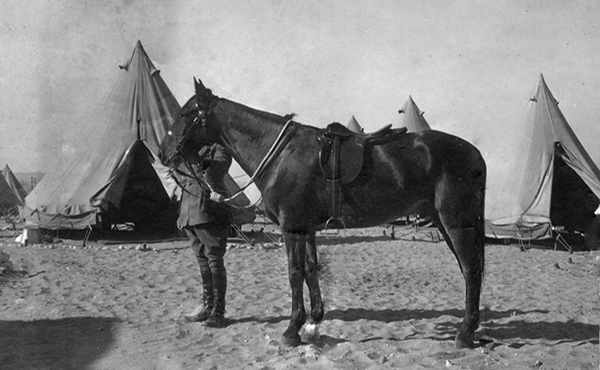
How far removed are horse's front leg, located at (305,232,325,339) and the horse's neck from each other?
2.70ft

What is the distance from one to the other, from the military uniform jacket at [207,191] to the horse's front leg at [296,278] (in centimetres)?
85

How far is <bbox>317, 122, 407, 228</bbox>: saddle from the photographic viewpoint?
3.79 metres

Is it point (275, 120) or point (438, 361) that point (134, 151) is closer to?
point (275, 120)

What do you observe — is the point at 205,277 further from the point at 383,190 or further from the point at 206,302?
the point at 383,190

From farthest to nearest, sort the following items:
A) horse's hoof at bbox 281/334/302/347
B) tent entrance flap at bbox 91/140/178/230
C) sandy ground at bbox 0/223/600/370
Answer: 1. tent entrance flap at bbox 91/140/178/230
2. horse's hoof at bbox 281/334/302/347
3. sandy ground at bbox 0/223/600/370

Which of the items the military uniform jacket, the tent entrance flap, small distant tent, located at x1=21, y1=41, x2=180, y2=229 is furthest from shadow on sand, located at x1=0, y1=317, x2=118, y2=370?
the tent entrance flap

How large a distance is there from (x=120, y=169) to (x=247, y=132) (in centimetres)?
716

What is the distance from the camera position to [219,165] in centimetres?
440

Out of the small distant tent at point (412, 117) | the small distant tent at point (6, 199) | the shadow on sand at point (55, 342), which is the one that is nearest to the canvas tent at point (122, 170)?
the shadow on sand at point (55, 342)

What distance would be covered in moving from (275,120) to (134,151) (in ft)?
25.0

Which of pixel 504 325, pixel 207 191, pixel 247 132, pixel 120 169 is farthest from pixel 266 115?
pixel 120 169

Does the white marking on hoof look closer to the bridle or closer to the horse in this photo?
the horse

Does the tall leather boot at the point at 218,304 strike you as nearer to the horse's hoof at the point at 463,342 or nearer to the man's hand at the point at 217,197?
the man's hand at the point at 217,197

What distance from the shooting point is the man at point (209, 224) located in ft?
14.4
